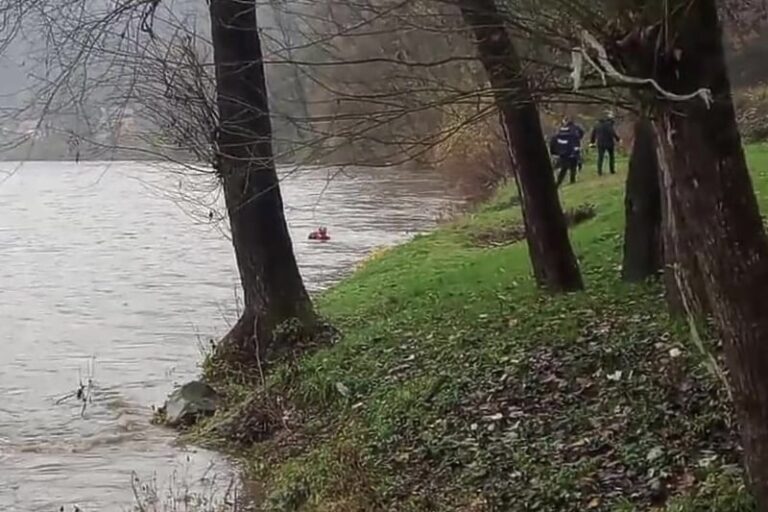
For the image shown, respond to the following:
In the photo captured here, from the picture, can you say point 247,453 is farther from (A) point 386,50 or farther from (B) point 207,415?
(A) point 386,50

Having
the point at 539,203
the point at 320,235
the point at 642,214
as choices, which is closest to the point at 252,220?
the point at 539,203

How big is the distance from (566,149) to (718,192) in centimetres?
2264

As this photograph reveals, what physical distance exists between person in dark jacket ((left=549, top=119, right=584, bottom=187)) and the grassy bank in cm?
1243

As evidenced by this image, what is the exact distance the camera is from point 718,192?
4.52 meters

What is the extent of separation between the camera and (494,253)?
18094 mm

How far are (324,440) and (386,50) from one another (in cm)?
346

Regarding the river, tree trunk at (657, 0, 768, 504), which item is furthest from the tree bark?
the river

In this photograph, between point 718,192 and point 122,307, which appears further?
point 122,307

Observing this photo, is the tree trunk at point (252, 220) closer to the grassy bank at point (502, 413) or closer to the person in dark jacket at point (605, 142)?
the grassy bank at point (502, 413)

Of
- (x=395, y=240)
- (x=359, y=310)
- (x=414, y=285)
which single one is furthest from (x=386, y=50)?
(x=395, y=240)

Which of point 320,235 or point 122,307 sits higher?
point 320,235

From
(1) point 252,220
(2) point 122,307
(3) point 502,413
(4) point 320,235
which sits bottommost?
(3) point 502,413

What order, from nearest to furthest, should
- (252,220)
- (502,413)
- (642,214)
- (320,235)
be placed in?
(502,413), (642,214), (252,220), (320,235)

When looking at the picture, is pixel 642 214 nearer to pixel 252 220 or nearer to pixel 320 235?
pixel 252 220
